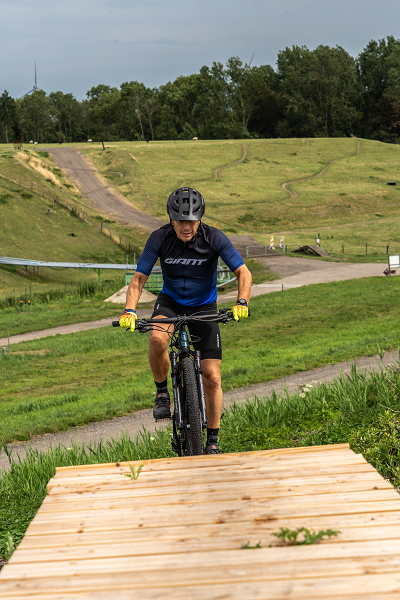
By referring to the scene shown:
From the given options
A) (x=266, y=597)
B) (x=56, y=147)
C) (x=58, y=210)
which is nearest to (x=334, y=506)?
(x=266, y=597)

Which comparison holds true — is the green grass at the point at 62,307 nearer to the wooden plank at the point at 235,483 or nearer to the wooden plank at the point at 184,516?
the wooden plank at the point at 235,483

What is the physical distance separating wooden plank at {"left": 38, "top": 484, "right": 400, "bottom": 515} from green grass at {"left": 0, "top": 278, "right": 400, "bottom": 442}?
6557 millimetres

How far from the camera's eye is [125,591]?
7.97 feet

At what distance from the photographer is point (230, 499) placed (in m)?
3.41

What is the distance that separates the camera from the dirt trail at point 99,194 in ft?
203

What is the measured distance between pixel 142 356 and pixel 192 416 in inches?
514

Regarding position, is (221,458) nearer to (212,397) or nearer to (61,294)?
(212,397)

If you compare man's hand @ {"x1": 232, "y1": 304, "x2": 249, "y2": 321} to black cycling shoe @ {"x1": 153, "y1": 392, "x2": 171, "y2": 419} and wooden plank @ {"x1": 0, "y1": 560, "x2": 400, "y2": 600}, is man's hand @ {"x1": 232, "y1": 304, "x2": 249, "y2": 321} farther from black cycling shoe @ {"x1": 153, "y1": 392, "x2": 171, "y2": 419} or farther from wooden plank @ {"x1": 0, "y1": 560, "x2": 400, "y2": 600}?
wooden plank @ {"x1": 0, "y1": 560, "x2": 400, "y2": 600}

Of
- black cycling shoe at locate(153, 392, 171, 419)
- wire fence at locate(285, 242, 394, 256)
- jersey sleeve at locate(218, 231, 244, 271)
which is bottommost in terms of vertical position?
wire fence at locate(285, 242, 394, 256)

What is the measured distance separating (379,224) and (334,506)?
64.0 metres

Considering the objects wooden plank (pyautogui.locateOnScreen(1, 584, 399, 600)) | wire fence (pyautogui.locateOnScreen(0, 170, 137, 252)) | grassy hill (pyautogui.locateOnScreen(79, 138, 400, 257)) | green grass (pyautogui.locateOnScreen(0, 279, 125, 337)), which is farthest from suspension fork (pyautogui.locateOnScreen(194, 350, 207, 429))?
wire fence (pyautogui.locateOnScreen(0, 170, 137, 252))

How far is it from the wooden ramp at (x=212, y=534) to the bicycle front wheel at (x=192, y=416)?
34.5 inches

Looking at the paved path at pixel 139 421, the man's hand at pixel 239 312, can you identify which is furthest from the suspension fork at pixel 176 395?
the paved path at pixel 139 421

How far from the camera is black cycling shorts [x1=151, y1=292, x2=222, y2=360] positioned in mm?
5332
